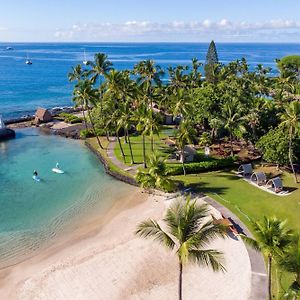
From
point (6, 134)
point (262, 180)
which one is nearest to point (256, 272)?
point (262, 180)

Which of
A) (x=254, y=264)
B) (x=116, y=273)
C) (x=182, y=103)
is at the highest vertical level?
(x=182, y=103)

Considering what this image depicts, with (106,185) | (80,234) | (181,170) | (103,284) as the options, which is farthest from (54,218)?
(181,170)

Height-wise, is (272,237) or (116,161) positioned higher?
(272,237)

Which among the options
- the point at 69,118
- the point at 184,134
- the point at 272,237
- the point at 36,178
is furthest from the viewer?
the point at 69,118

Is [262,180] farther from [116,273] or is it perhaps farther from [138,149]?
[116,273]

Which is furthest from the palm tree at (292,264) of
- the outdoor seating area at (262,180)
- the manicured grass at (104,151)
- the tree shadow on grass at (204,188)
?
the manicured grass at (104,151)

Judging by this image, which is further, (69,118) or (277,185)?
(69,118)

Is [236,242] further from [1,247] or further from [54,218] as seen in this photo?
[1,247]
